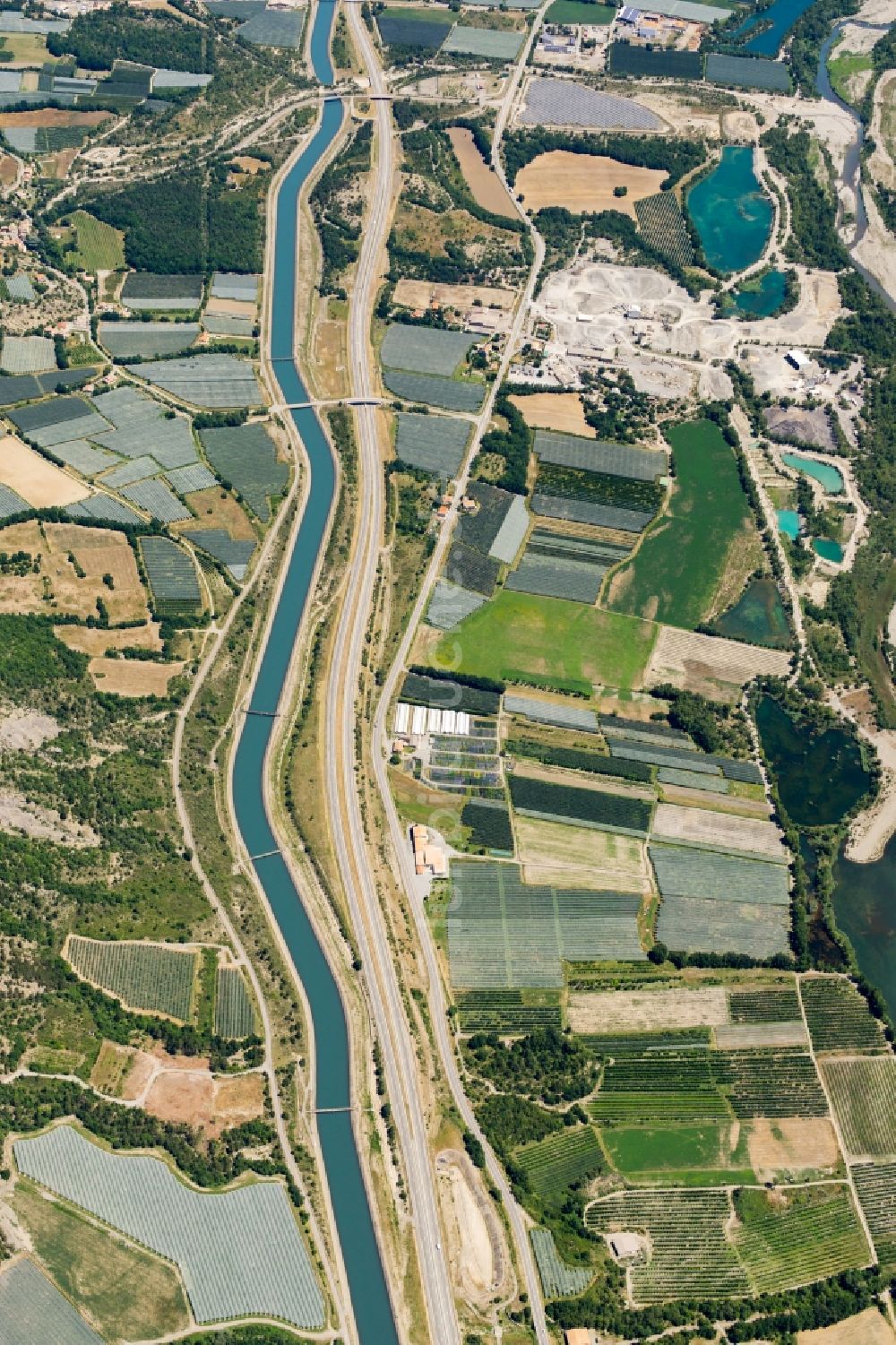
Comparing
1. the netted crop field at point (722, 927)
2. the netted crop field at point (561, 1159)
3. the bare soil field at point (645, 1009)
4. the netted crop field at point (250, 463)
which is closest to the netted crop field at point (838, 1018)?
the netted crop field at point (722, 927)

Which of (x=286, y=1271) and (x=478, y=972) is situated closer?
(x=286, y=1271)

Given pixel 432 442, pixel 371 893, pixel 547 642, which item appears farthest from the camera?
pixel 432 442

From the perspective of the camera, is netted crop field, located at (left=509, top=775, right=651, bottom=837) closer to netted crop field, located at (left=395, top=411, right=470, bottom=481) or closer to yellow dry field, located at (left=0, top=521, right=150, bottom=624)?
yellow dry field, located at (left=0, top=521, right=150, bottom=624)

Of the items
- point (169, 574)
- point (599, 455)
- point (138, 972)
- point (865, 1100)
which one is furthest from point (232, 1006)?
point (599, 455)

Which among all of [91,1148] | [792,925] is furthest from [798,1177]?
[91,1148]

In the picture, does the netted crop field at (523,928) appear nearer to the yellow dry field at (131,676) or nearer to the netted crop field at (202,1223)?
the netted crop field at (202,1223)

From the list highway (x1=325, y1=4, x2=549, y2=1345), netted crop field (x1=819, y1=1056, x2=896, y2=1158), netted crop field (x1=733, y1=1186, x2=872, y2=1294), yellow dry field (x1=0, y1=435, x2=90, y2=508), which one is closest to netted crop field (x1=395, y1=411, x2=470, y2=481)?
highway (x1=325, y1=4, x2=549, y2=1345)

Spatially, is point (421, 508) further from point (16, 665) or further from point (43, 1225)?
point (43, 1225)

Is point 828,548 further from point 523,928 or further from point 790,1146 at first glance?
point 790,1146
